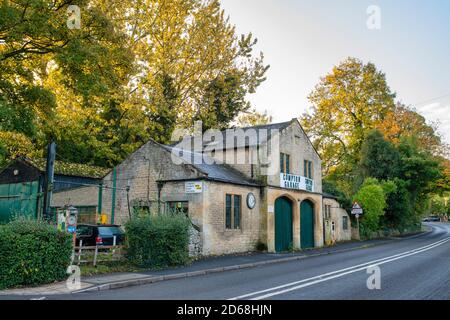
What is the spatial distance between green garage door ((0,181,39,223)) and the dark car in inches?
288

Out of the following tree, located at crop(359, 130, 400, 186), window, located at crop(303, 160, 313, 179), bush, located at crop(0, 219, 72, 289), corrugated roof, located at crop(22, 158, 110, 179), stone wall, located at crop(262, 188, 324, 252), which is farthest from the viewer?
tree, located at crop(359, 130, 400, 186)

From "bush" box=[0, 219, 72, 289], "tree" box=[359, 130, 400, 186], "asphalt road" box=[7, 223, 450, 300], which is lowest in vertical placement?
"asphalt road" box=[7, 223, 450, 300]

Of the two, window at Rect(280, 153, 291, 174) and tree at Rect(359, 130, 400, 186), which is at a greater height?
tree at Rect(359, 130, 400, 186)

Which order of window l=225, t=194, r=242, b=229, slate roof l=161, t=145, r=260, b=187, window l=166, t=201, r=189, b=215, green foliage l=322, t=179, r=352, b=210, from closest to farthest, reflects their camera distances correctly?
window l=166, t=201, r=189, b=215 → slate roof l=161, t=145, r=260, b=187 → window l=225, t=194, r=242, b=229 → green foliage l=322, t=179, r=352, b=210

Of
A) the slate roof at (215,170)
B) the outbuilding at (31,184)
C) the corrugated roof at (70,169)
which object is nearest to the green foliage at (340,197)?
the slate roof at (215,170)

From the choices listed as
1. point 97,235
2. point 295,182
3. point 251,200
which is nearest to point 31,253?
point 97,235

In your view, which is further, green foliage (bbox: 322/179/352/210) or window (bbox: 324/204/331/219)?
green foliage (bbox: 322/179/352/210)

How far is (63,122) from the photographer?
87.0 ft

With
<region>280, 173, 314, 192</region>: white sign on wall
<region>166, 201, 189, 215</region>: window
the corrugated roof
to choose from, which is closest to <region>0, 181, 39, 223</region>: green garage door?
the corrugated roof

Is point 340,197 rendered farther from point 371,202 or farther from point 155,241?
point 155,241

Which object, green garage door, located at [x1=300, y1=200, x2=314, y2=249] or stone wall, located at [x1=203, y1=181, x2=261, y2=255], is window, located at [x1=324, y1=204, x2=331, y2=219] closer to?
green garage door, located at [x1=300, y1=200, x2=314, y2=249]

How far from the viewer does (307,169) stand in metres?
27.2

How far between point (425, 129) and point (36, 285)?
144ft

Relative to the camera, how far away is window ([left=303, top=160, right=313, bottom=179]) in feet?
88.2
